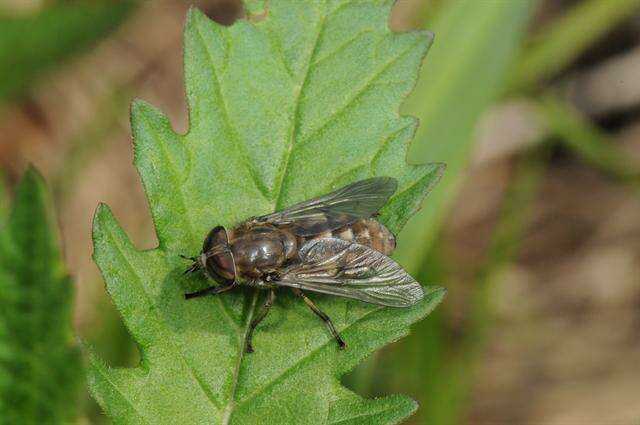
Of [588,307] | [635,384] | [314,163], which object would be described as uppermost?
[314,163]

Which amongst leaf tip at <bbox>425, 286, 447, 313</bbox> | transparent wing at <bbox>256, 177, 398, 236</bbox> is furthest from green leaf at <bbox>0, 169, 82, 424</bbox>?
leaf tip at <bbox>425, 286, 447, 313</bbox>

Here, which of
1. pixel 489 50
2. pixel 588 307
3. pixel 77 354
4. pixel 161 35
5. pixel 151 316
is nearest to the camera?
pixel 151 316

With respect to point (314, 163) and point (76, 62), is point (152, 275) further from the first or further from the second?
point (76, 62)

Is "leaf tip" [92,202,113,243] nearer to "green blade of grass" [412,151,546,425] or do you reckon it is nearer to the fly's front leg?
the fly's front leg

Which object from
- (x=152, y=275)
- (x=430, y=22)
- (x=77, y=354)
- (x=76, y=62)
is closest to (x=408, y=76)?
(x=152, y=275)

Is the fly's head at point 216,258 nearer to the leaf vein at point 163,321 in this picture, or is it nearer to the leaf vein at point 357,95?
the leaf vein at point 163,321

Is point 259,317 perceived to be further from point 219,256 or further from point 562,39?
point 562,39

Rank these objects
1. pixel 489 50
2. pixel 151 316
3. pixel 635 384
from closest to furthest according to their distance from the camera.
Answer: pixel 151 316 → pixel 489 50 → pixel 635 384

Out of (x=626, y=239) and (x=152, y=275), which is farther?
(x=626, y=239)

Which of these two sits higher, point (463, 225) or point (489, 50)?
point (489, 50)
